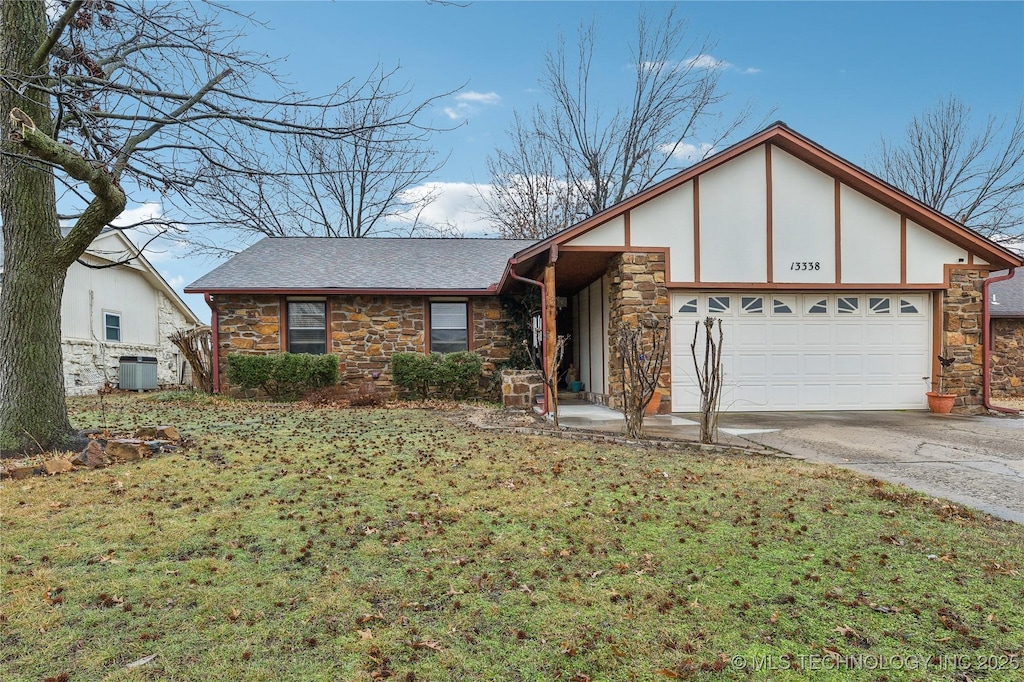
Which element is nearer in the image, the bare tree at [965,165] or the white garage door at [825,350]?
the white garage door at [825,350]

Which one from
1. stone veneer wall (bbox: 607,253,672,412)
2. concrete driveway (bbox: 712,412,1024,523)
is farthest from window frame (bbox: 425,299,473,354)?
concrete driveway (bbox: 712,412,1024,523)

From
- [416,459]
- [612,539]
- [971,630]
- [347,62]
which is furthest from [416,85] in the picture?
[971,630]

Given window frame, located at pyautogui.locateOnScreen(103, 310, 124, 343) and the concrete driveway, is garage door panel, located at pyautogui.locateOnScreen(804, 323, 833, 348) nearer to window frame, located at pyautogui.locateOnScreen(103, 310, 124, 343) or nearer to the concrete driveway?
the concrete driveway

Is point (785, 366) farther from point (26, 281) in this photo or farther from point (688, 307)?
point (26, 281)

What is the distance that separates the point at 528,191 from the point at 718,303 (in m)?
15.1

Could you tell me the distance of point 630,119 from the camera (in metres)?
22.7

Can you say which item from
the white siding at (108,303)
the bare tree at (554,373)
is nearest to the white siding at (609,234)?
the bare tree at (554,373)

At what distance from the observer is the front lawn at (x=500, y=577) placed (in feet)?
7.61

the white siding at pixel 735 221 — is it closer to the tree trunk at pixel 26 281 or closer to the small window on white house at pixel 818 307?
the small window on white house at pixel 818 307

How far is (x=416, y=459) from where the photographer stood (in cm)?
603

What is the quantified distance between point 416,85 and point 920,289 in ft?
33.1

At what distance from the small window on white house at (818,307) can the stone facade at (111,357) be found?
15179 millimetres

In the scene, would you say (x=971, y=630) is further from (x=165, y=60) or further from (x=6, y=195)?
(x=6, y=195)

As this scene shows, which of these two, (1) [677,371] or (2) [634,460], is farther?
(1) [677,371]
